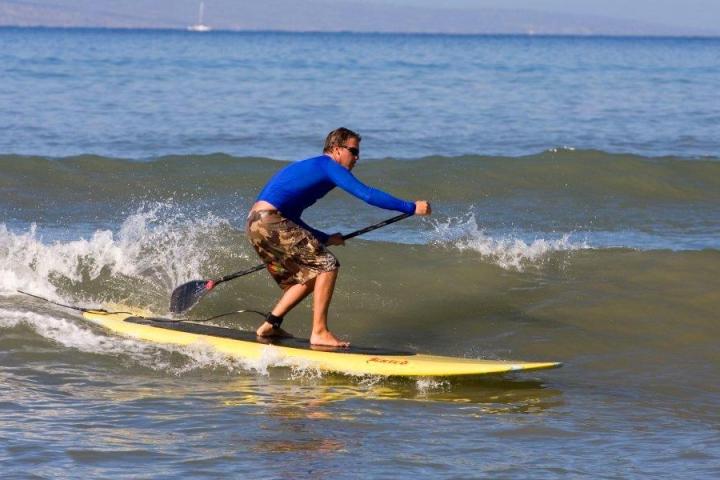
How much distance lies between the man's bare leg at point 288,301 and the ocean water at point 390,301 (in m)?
0.40

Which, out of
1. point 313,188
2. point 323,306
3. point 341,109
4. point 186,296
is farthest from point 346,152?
point 341,109

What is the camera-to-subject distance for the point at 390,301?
988 centimetres

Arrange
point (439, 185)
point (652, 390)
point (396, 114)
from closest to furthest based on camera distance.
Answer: point (652, 390)
point (439, 185)
point (396, 114)

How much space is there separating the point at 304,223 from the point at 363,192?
2.03 feet

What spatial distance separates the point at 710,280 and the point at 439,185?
638 cm

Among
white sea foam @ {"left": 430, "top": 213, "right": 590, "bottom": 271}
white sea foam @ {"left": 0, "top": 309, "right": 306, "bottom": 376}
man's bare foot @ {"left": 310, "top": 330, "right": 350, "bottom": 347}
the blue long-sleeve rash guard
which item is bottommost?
white sea foam @ {"left": 0, "top": 309, "right": 306, "bottom": 376}

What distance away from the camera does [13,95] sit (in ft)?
88.0

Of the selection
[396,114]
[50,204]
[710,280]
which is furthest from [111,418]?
[396,114]

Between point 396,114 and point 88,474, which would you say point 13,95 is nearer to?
point 396,114

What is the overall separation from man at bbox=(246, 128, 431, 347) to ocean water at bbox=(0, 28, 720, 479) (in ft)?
1.93

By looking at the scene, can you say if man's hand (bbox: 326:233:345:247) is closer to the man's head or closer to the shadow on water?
the man's head

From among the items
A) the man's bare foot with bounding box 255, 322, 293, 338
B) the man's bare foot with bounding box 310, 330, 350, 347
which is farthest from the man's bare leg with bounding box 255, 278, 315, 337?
the man's bare foot with bounding box 310, 330, 350, 347

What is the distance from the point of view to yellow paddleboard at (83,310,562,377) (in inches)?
288

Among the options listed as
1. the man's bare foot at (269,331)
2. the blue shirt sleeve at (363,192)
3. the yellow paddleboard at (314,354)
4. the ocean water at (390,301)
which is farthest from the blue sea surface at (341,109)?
the blue shirt sleeve at (363,192)
